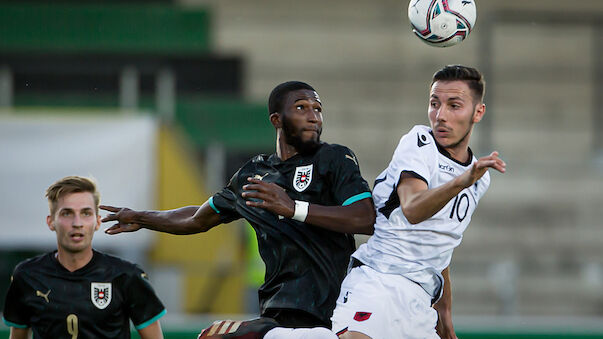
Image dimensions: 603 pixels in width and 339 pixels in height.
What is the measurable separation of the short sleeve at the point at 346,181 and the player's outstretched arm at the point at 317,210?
2.5 inches

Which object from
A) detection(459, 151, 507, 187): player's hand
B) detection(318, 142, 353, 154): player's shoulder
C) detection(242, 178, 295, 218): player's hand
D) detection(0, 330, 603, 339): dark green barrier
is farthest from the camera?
detection(0, 330, 603, 339): dark green barrier

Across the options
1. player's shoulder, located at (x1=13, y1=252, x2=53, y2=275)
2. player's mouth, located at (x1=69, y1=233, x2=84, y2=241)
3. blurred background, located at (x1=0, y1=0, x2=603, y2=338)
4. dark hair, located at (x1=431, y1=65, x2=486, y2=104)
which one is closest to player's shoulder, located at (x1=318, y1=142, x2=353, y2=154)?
dark hair, located at (x1=431, y1=65, x2=486, y2=104)

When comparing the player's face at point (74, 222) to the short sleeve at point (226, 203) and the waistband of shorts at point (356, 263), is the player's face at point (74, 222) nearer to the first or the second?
the short sleeve at point (226, 203)

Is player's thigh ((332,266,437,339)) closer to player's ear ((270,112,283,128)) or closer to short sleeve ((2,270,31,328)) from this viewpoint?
player's ear ((270,112,283,128))

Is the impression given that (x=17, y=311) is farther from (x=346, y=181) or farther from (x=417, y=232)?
(x=417, y=232)

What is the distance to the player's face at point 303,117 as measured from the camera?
191 inches

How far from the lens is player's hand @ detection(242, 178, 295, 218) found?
→ 4.57 meters

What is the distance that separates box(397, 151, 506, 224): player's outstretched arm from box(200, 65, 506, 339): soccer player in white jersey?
11 millimetres

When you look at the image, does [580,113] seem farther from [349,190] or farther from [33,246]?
[349,190]

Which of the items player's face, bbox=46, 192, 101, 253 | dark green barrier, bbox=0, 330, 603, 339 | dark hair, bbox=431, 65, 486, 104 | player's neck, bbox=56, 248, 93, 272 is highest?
dark hair, bbox=431, 65, 486, 104

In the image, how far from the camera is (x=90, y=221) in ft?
17.6

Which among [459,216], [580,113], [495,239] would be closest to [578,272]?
[495,239]

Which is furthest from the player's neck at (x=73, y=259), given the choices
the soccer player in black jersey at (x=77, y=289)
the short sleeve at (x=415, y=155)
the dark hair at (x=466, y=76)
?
the dark hair at (x=466, y=76)

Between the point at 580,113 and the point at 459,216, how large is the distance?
1198 centimetres
